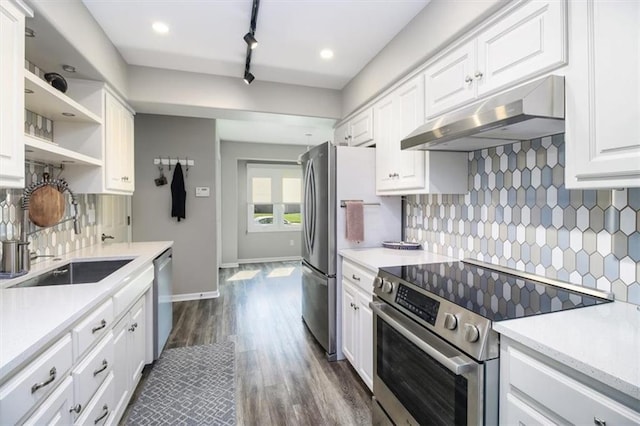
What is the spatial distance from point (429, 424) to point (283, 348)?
170cm

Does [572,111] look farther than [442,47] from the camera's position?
No

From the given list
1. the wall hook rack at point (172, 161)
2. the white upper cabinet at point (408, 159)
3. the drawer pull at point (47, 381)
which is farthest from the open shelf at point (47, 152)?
the white upper cabinet at point (408, 159)

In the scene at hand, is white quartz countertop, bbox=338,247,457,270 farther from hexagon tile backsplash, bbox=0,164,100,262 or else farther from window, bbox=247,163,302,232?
window, bbox=247,163,302,232

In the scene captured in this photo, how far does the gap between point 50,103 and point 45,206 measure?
638 millimetres

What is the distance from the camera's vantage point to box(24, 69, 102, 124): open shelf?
1.60 m

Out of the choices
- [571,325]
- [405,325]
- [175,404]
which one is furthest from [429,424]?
[175,404]

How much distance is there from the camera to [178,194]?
13.4ft

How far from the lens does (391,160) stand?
2482 mm

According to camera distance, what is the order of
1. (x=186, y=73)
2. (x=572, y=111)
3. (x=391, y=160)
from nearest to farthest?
1. (x=572, y=111)
2. (x=391, y=160)
3. (x=186, y=73)

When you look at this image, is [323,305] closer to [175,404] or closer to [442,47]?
[175,404]

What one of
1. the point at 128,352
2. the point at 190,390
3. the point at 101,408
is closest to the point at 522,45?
the point at 101,408

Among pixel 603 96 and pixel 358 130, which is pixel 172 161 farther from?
pixel 603 96

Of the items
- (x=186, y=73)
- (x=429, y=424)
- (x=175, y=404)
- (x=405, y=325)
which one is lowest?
(x=175, y=404)

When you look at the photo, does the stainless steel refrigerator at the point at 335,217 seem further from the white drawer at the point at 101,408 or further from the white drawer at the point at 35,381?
the white drawer at the point at 35,381
